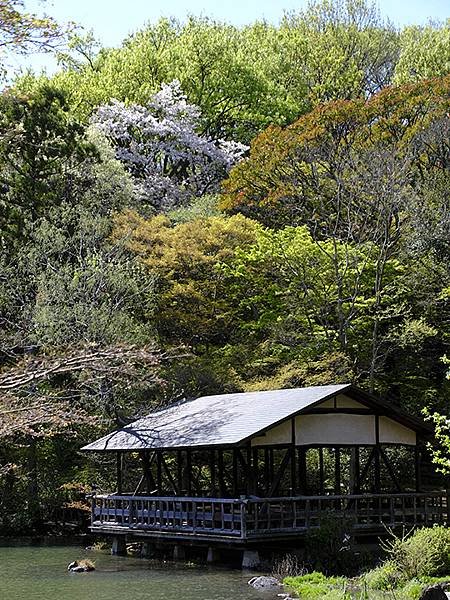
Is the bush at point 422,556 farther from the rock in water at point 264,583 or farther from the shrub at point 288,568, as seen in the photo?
the rock in water at point 264,583

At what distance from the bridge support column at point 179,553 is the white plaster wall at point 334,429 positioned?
12.8ft

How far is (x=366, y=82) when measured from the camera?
1795 inches

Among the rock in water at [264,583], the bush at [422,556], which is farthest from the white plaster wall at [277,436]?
the bush at [422,556]

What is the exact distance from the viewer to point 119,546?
79.6 feet

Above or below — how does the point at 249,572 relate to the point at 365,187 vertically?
below

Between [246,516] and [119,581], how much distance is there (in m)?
2.92

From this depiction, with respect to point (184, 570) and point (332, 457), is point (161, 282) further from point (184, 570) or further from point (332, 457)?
point (184, 570)

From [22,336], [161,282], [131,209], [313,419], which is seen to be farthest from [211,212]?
[313,419]

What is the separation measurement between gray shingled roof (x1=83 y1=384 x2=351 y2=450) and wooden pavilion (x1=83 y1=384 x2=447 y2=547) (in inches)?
1.5

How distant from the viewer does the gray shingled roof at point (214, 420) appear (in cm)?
2038

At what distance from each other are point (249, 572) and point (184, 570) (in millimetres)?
1647

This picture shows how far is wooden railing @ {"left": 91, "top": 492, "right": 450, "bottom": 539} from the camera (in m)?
19.8

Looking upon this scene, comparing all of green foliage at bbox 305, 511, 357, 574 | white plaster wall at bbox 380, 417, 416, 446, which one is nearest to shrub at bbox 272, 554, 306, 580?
green foliage at bbox 305, 511, 357, 574

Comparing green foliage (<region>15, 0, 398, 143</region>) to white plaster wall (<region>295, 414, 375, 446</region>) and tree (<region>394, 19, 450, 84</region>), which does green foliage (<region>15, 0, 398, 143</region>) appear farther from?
white plaster wall (<region>295, 414, 375, 446</region>)
